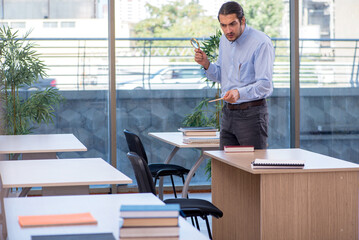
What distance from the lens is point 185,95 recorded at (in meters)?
6.62

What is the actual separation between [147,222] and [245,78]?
251 centimetres

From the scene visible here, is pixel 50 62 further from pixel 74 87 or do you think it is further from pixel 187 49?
pixel 187 49

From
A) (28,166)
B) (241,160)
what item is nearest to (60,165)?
(28,166)

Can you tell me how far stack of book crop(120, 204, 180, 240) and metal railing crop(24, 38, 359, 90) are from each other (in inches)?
190

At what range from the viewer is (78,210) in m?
2.14

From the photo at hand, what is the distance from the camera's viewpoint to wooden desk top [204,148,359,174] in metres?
3.02

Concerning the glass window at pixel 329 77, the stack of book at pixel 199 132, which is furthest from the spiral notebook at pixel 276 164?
the glass window at pixel 329 77

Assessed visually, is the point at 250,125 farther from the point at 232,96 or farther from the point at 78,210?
the point at 78,210

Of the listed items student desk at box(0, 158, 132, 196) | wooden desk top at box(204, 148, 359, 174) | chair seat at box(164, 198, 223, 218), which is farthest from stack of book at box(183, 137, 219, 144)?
student desk at box(0, 158, 132, 196)

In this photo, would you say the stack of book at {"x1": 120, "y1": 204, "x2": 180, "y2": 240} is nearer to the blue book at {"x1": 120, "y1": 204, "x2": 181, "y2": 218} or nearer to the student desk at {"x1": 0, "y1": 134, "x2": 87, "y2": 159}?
the blue book at {"x1": 120, "y1": 204, "x2": 181, "y2": 218}

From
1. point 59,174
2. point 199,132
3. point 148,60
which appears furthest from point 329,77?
point 59,174

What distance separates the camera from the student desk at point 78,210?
181cm

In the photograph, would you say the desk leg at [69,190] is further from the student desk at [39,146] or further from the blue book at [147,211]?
the blue book at [147,211]

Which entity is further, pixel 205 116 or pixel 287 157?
pixel 205 116
